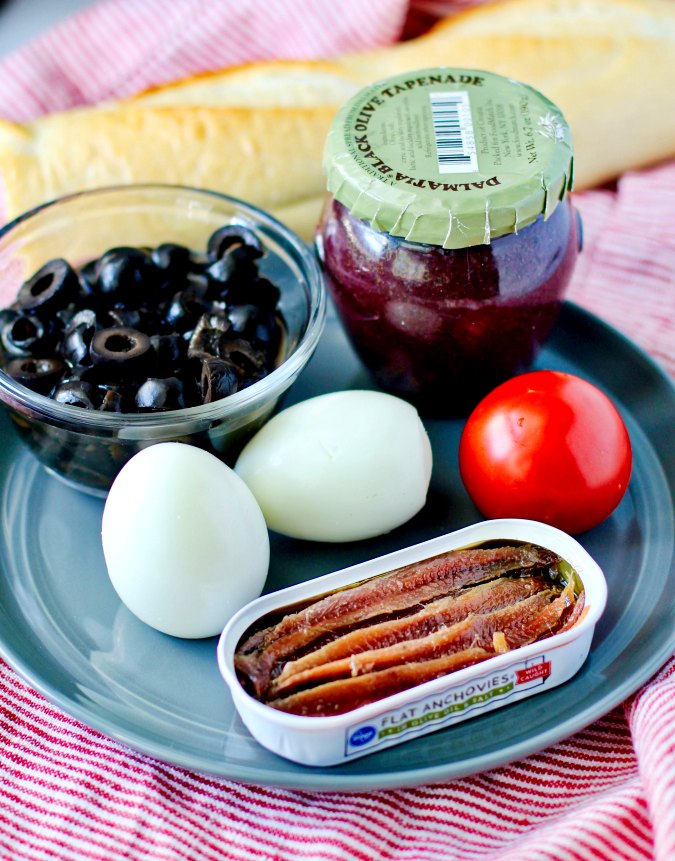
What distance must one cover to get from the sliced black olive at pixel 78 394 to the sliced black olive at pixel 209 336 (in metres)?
0.12

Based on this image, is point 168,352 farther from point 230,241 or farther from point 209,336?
point 230,241

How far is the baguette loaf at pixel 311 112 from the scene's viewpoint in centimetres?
149

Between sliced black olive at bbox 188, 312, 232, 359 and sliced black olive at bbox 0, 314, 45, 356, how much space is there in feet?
0.61

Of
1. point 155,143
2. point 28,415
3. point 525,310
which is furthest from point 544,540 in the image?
point 155,143

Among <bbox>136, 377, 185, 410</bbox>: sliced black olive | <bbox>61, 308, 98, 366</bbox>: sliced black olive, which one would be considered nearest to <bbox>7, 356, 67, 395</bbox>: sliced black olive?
<bbox>61, 308, 98, 366</bbox>: sliced black olive

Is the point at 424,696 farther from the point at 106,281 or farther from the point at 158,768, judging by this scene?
the point at 106,281

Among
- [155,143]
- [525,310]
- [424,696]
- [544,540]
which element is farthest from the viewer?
[155,143]

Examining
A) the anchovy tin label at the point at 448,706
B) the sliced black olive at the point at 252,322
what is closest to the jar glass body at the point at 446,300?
the sliced black olive at the point at 252,322

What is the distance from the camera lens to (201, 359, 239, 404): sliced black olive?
108 centimetres

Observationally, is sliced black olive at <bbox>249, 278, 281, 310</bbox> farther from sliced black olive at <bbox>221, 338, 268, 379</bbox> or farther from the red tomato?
the red tomato

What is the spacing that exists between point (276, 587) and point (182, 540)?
0.56ft

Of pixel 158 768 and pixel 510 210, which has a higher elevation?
pixel 510 210

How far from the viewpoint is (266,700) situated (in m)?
0.89

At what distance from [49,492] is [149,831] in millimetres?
452
